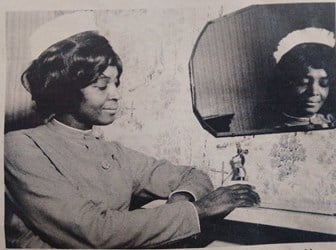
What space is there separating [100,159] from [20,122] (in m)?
0.09

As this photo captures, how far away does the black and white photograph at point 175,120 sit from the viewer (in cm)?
48

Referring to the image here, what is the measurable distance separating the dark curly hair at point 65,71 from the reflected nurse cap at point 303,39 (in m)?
0.17

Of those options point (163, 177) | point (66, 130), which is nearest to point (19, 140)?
point (66, 130)

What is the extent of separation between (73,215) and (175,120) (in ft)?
0.45

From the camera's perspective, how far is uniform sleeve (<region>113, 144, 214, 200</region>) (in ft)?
1.60

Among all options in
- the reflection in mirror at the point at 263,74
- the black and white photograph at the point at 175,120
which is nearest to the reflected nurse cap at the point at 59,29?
the black and white photograph at the point at 175,120

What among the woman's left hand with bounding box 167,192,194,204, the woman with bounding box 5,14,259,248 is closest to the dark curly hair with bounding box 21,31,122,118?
the woman with bounding box 5,14,259,248

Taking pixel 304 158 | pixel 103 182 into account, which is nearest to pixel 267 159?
pixel 304 158

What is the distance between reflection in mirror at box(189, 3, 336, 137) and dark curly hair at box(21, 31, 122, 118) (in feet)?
0.32

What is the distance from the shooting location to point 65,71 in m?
0.49

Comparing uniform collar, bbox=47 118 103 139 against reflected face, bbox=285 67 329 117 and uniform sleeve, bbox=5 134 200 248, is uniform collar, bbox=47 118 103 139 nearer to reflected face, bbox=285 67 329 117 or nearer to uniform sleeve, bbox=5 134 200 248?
uniform sleeve, bbox=5 134 200 248

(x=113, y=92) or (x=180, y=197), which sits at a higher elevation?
(x=113, y=92)

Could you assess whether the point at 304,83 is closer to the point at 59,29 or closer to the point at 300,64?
the point at 300,64

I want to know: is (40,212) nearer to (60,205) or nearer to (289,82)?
(60,205)
